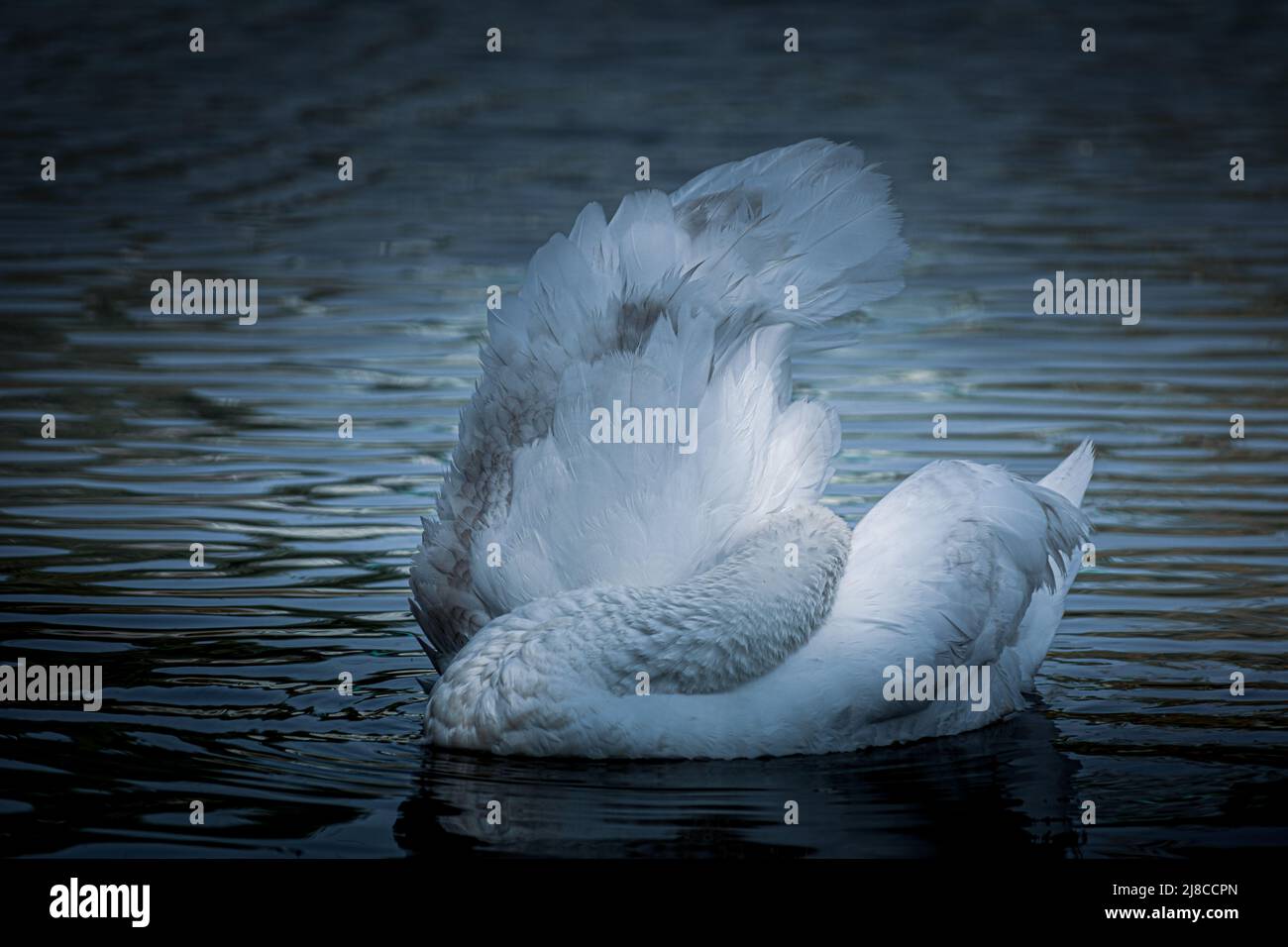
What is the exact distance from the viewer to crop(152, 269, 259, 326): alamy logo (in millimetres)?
17812

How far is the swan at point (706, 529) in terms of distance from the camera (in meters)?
8.30

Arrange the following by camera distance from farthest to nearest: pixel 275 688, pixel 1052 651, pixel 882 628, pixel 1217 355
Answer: pixel 1217 355 < pixel 1052 651 < pixel 275 688 < pixel 882 628

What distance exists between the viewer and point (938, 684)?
28.8 ft

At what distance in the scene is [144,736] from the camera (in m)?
8.70

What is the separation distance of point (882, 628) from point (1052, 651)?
6.10ft

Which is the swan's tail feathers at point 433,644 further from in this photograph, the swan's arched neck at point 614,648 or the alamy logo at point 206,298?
the alamy logo at point 206,298

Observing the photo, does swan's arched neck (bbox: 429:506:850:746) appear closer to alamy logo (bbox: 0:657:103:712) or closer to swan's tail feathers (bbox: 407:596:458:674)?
swan's tail feathers (bbox: 407:596:458:674)

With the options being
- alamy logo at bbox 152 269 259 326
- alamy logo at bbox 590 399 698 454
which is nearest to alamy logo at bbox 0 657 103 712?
alamy logo at bbox 590 399 698 454

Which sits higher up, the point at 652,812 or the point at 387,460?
the point at 387,460

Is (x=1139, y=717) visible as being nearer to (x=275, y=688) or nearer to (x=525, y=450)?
(x=525, y=450)

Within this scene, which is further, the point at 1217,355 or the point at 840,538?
the point at 1217,355

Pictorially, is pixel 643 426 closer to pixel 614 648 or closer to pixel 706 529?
pixel 706 529
